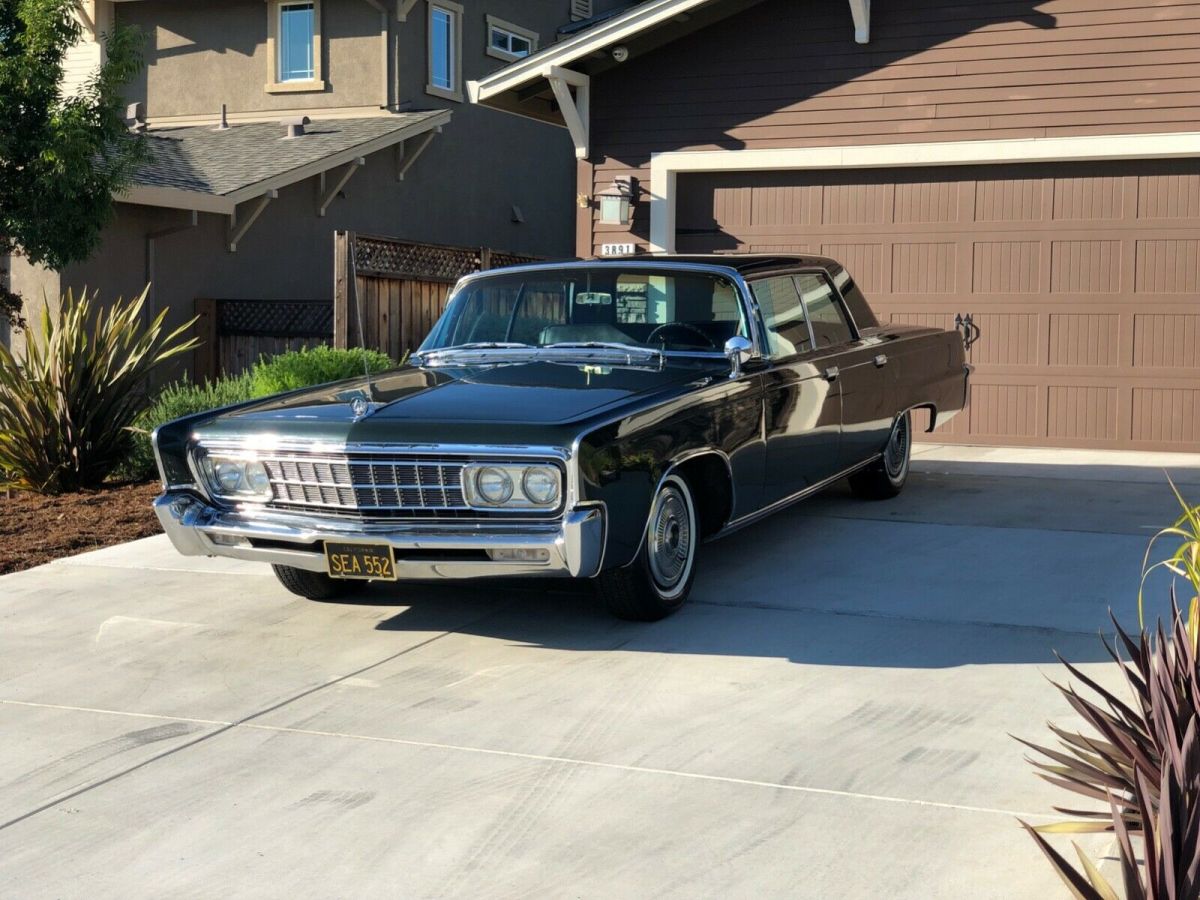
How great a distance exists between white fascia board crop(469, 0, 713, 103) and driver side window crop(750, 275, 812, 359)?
5.14 m

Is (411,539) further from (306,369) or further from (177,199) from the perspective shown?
(177,199)

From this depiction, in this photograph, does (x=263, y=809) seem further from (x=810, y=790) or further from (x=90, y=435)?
(x=90, y=435)

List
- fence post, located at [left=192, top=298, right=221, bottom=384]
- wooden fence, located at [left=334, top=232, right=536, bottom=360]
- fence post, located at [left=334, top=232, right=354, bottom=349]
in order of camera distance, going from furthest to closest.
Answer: fence post, located at [left=192, top=298, right=221, bottom=384]
wooden fence, located at [left=334, top=232, right=536, bottom=360]
fence post, located at [left=334, top=232, right=354, bottom=349]

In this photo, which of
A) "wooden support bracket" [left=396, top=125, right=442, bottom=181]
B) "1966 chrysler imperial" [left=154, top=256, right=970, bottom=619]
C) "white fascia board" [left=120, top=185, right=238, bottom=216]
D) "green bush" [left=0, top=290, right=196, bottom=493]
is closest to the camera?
"1966 chrysler imperial" [left=154, top=256, right=970, bottom=619]

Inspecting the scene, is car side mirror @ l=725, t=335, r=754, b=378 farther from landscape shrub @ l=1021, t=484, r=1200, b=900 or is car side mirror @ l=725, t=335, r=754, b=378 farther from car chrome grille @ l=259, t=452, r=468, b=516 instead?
landscape shrub @ l=1021, t=484, r=1200, b=900

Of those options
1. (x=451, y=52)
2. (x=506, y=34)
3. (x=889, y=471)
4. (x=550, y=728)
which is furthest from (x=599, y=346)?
(x=506, y=34)

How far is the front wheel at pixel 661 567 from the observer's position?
6.13 meters

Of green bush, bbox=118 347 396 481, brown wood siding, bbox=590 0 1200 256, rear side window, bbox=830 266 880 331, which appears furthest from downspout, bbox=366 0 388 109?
rear side window, bbox=830 266 880 331

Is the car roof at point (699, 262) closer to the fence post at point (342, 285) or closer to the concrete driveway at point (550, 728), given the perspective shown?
the concrete driveway at point (550, 728)

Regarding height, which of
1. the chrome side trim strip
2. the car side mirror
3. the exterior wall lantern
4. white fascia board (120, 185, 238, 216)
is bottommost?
the chrome side trim strip

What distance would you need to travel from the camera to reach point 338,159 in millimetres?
17953

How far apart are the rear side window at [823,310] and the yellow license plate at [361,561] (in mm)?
3270

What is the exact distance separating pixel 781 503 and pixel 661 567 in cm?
140

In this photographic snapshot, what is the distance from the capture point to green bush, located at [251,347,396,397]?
422 inches
